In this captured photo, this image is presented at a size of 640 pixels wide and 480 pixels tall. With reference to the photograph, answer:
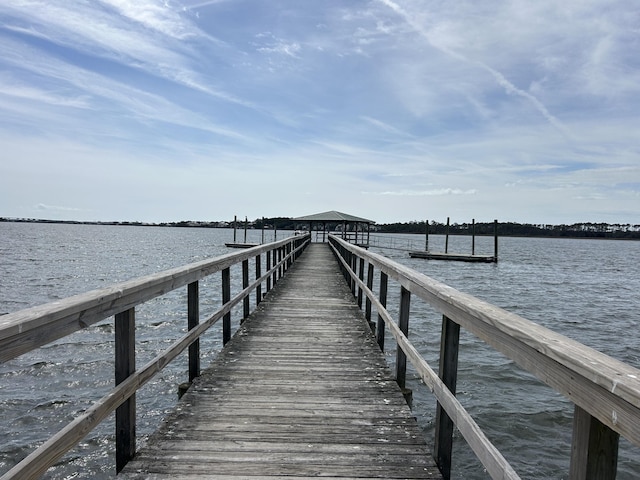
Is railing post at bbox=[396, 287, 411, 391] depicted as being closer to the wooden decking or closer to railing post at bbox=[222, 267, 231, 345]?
the wooden decking

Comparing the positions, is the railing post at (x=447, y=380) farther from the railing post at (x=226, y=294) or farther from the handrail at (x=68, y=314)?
the railing post at (x=226, y=294)

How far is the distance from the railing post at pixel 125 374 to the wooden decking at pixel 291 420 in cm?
8

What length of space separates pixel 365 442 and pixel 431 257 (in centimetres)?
3532

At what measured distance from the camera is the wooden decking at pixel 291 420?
2414mm

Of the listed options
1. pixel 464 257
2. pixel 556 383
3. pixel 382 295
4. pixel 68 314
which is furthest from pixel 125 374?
pixel 464 257

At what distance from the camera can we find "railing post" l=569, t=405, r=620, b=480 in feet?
3.79

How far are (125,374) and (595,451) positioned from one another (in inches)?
84.9

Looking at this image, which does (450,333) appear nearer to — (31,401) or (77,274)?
(31,401)

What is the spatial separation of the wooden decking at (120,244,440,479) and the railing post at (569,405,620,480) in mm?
1380

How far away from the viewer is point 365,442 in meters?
2.74

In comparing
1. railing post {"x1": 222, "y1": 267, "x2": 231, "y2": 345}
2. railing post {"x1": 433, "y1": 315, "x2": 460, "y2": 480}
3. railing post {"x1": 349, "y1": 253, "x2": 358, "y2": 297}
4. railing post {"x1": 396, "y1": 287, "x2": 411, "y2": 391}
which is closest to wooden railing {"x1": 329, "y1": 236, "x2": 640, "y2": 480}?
railing post {"x1": 433, "y1": 315, "x2": 460, "y2": 480}

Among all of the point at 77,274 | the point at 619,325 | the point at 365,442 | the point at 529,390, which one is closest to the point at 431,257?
the point at 619,325

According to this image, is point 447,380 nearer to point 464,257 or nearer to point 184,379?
point 184,379

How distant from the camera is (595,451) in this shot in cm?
117
